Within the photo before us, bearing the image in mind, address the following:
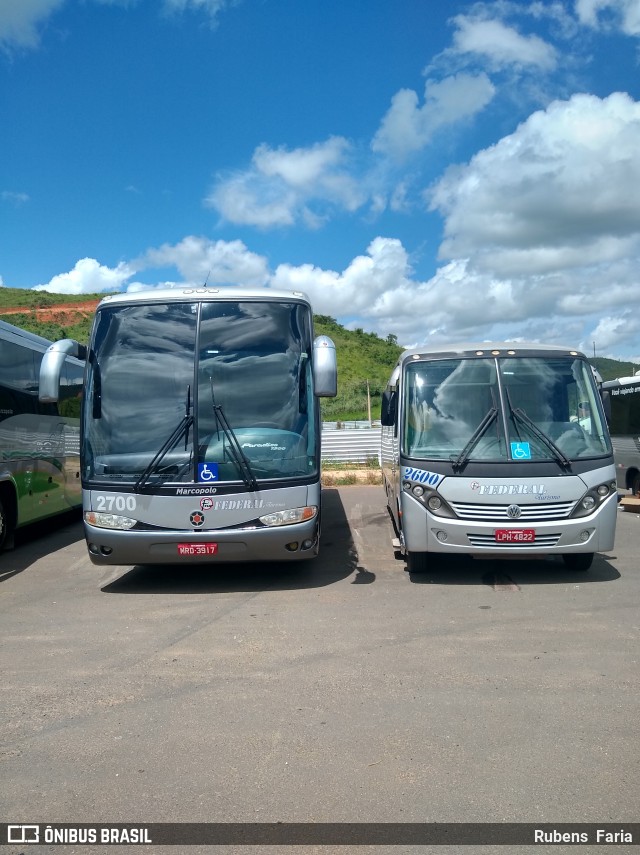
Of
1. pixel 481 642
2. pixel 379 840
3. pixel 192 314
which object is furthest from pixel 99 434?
pixel 379 840

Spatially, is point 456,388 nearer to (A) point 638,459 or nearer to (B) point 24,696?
(B) point 24,696

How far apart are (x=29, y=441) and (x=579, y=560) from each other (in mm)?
8411

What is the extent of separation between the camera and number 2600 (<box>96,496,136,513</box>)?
8.03m

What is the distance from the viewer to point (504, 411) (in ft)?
27.8

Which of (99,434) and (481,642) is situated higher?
(99,434)

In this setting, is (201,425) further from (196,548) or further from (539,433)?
(539,433)

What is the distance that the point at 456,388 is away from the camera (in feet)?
28.6

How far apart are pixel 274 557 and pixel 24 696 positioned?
11.0 ft

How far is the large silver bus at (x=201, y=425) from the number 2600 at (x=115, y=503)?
0.01m

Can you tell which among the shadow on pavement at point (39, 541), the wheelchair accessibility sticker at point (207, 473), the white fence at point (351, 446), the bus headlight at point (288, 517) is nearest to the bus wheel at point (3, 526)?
the shadow on pavement at point (39, 541)

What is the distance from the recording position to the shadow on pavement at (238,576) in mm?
8695

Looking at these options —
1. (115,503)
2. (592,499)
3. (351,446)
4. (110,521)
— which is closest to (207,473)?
(115,503)

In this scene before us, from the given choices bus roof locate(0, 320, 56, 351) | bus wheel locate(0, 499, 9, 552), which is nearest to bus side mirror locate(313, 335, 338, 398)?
bus roof locate(0, 320, 56, 351)

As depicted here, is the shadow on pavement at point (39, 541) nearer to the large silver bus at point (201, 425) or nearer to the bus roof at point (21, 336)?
the large silver bus at point (201, 425)
